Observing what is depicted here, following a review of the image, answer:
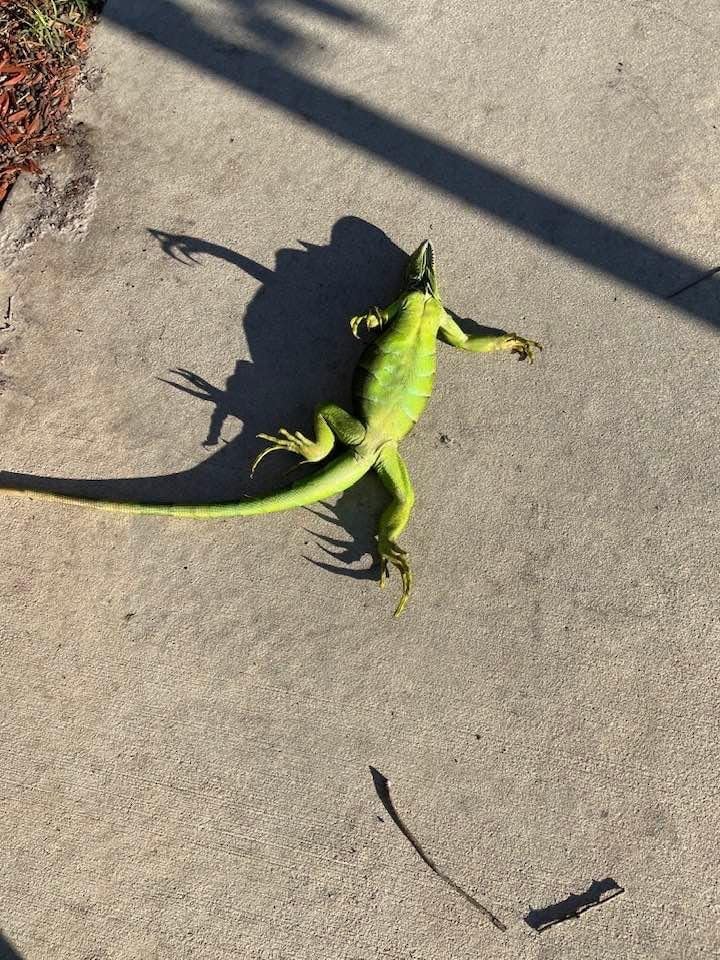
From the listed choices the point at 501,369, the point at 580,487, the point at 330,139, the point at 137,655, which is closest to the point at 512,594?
the point at 580,487

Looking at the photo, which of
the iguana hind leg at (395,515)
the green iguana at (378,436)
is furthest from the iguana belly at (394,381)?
the iguana hind leg at (395,515)

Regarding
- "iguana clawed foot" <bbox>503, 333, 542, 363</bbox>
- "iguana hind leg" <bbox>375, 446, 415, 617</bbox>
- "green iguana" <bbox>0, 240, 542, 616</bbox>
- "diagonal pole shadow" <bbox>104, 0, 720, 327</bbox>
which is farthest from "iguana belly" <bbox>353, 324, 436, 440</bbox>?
"diagonal pole shadow" <bbox>104, 0, 720, 327</bbox>

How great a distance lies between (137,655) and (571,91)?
3.83 m

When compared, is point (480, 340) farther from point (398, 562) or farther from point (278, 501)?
point (278, 501)

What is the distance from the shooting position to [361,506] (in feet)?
11.1

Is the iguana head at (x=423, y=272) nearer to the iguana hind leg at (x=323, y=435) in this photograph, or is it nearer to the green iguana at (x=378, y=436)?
the green iguana at (x=378, y=436)

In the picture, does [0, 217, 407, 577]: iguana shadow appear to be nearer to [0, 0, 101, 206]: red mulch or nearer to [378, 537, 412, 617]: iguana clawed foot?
[378, 537, 412, 617]: iguana clawed foot

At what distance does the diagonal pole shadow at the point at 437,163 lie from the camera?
11.9 ft

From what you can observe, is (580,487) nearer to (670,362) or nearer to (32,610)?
(670,362)

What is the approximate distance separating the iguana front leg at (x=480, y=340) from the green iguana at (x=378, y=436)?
3 cm

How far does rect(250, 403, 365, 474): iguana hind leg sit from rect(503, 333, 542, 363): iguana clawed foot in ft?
2.99

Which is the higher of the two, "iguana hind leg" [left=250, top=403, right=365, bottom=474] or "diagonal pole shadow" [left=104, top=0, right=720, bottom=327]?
"diagonal pole shadow" [left=104, top=0, right=720, bottom=327]

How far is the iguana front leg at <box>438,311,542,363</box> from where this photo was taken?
333 centimetres

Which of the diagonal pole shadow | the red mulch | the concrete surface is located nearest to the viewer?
the concrete surface
